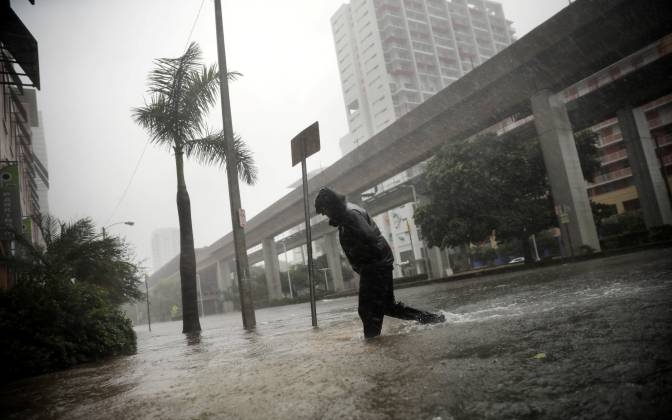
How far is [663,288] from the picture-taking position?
3.34m

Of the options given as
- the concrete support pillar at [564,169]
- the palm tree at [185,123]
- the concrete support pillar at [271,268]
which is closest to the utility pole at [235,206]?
the palm tree at [185,123]

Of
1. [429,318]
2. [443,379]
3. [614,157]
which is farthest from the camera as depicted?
[614,157]

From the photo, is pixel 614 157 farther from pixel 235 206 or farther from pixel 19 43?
pixel 19 43

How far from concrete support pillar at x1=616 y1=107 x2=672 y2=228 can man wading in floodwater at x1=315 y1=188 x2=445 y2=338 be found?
942 inches

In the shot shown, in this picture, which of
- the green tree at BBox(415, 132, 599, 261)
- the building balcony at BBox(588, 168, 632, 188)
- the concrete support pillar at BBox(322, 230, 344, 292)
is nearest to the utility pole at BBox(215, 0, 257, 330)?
the green tree at BBox(415, 132, 599, 261)

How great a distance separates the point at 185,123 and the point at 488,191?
14432 millimetres

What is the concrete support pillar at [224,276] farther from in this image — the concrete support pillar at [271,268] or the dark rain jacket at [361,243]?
the dark rain jacket at [361,243]

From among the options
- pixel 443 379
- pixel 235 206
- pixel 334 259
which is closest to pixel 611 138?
pixel 334 259

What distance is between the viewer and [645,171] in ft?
73.0

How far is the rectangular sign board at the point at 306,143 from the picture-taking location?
19.6ft

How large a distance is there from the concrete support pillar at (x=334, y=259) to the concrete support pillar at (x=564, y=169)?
909 inches

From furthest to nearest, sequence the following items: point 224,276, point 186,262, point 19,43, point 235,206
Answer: point 224,276
point 19,43
point 186,262
point 235,206

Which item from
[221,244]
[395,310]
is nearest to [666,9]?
[395,310]

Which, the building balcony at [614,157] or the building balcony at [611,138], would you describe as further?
the building balcony at [611,138]
